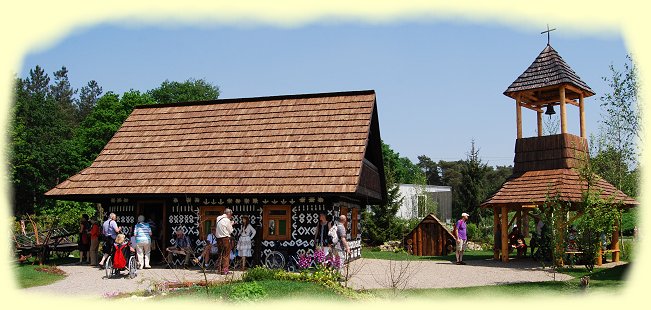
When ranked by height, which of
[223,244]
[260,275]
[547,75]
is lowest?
[260,275]

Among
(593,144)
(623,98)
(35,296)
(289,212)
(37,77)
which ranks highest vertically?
(37,77)

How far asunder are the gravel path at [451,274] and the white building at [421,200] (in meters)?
16.3

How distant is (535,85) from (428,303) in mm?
12440

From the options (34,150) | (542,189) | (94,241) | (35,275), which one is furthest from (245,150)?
(34,150)

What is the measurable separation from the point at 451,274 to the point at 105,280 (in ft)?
30.3

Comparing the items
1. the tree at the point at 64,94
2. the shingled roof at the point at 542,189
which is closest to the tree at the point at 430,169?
the tree at the point at 64,94

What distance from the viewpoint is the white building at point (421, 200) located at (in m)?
37.0

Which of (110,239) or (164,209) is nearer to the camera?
(110,239)

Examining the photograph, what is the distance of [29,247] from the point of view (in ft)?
61.0

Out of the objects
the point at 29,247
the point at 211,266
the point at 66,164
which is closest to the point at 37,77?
the point at 66,164

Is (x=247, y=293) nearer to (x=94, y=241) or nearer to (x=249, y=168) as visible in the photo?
(x=249, y=168)

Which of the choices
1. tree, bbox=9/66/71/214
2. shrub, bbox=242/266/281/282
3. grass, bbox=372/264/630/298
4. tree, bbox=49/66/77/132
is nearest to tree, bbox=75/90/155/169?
tree, bbox=9/66/71/214

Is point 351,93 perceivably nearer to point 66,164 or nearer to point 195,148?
point 195,148

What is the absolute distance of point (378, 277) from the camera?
49.1 feet
